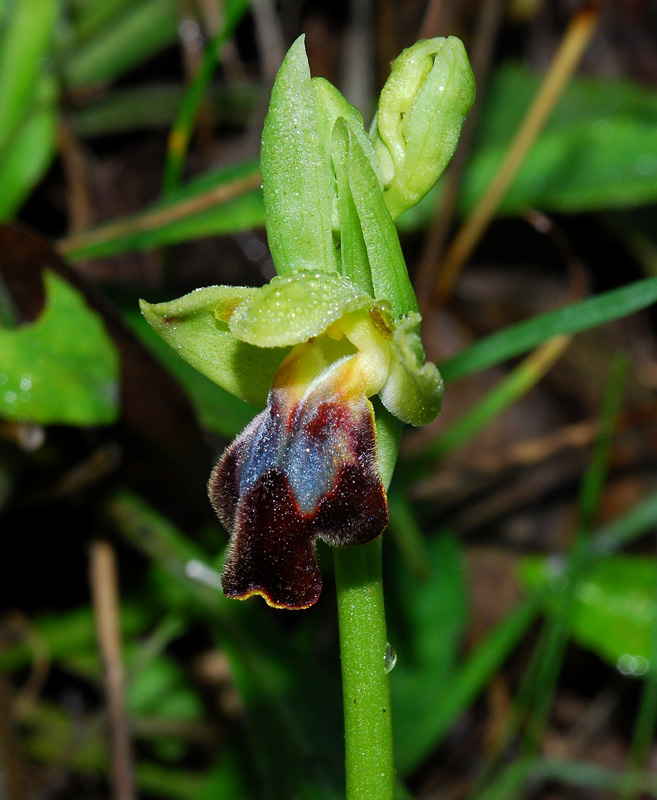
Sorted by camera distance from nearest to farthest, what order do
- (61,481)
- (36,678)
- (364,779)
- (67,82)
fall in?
(364,779), (61,481), (36,678), (67,82)

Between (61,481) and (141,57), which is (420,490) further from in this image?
(141,57)

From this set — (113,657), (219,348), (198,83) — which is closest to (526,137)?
(198,83)

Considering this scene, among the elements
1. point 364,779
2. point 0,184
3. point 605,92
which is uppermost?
point 605,92

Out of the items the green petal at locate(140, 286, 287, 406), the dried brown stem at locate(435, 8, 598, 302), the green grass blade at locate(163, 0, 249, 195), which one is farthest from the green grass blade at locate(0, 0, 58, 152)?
the green petal at locate(140, 286, 287, 406)

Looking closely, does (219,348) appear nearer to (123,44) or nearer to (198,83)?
(198,83)

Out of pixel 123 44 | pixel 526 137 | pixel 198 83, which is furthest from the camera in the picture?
pixel 123 44

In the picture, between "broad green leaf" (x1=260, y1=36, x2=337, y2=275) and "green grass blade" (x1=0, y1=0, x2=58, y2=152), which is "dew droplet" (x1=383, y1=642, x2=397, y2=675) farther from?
"green grass blade" (x1=0, y1=0, x2=58, y2=152)

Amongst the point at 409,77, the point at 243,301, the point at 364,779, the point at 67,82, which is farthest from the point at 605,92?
the point at 364,779
